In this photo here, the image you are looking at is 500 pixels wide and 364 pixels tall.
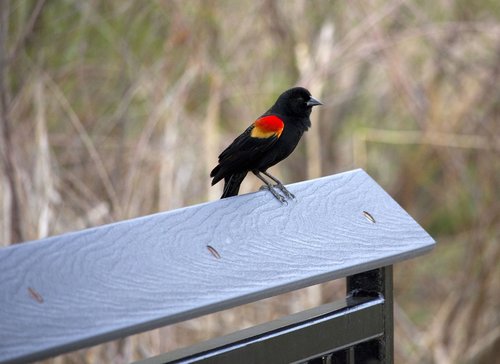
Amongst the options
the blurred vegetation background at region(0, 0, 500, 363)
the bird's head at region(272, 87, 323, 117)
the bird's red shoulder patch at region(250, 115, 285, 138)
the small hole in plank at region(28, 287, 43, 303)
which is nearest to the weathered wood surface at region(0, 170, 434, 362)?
the small hole in plank at region(28, 287, 43, 303)

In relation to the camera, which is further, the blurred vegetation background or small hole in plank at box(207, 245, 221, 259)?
the blurred vegetation background

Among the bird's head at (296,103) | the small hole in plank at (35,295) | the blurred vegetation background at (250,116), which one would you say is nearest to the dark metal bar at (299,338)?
the small hole in plank at (35,295)

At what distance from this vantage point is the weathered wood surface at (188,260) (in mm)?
1314

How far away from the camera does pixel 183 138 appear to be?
4.50m

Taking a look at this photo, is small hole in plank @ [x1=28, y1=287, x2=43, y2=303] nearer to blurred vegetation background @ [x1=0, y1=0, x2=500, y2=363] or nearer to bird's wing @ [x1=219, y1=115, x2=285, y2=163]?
bird's wing @ [x1=219, y1=115, x2=285, y2=163]

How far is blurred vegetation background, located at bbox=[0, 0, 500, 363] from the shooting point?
3.91 m

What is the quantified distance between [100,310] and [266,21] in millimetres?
3959

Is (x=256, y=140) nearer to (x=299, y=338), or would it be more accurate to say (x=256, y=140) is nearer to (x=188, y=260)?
(x=299, y=338)

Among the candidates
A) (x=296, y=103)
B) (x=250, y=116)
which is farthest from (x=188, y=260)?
(x=250, y=116)

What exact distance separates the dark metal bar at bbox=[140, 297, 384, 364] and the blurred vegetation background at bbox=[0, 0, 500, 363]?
2011 mm

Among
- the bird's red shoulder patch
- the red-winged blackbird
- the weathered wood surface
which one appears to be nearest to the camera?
the weathered wood surface

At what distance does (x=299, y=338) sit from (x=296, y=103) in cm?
170

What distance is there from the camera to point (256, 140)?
301 cm

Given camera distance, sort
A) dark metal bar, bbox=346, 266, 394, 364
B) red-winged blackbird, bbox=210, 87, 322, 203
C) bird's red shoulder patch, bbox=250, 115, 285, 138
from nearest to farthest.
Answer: dark metal bar, bbox=346, 266, 394, 364
red-winged blackbird, bbox=210, 87, 322, 203
bird's red shoulder patch, bbox=250, 115, 285, 138
